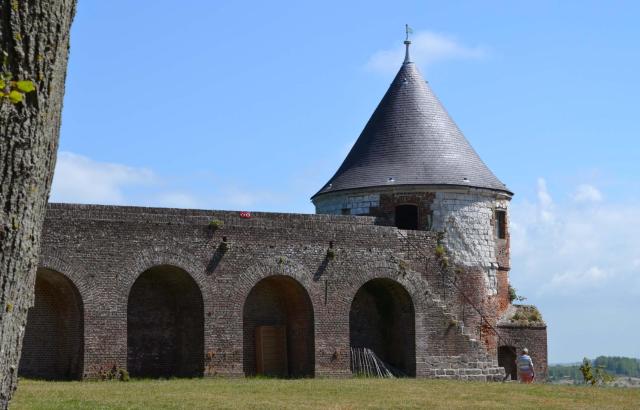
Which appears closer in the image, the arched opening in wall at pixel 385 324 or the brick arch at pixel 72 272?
the brick arch at pixel 72 272

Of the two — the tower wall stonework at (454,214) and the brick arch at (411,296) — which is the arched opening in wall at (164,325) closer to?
the brick arch at (411,296)

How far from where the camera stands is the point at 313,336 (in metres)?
25.7

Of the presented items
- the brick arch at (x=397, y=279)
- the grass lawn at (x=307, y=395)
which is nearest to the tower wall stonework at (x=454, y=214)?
Answer: the brick arch at (x=397, y=279)

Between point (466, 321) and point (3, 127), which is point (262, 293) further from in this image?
point (3, 127)

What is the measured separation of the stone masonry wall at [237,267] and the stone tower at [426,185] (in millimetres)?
1305

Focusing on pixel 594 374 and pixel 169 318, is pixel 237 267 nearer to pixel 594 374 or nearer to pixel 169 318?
pixel 169 318

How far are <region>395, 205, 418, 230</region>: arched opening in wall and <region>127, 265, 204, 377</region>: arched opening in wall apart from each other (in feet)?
23.5

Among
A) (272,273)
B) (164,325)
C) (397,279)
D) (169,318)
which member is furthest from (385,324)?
(164,325)

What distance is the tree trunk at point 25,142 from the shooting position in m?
4.93

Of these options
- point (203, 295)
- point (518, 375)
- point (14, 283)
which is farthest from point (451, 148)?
point (14, 283)

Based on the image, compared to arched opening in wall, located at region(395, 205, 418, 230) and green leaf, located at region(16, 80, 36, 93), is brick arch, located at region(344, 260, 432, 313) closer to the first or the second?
arched opening in wall, located at region(395, 205, 418, 230)

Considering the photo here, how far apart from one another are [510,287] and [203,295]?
10161mm

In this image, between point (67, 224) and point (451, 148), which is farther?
point (451, 148)

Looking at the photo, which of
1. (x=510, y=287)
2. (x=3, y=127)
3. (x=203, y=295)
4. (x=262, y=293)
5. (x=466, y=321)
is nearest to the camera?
(x=3, y=127)
